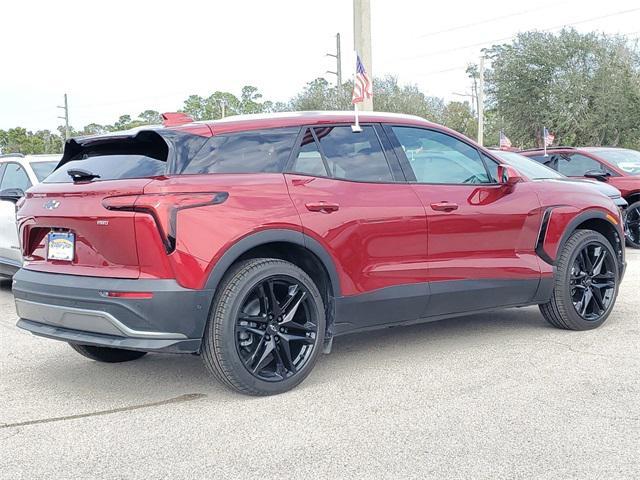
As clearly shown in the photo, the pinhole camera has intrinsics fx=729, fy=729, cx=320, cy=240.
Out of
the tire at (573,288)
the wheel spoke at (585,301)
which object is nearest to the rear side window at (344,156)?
the tire at (573,288)

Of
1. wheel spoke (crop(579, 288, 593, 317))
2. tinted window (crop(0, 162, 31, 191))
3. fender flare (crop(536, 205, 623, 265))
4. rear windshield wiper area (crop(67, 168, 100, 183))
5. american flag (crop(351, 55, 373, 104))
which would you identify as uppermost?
american flag (crop(351, 55, 373, 104))

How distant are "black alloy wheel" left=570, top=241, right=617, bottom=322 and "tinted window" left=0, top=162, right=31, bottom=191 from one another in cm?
617

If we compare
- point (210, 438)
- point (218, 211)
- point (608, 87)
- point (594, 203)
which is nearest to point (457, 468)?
point (210, 438)

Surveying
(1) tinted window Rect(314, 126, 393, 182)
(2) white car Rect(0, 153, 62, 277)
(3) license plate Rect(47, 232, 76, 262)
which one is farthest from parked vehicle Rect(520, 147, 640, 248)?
(3) license plate Rect(47, 232, 76, 262)

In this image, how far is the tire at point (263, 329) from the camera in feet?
13.8

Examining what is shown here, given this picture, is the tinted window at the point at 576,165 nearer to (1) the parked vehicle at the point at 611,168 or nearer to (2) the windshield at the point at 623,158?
(1) the parked vehicle at the point at 611,168

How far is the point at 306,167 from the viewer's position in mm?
4691

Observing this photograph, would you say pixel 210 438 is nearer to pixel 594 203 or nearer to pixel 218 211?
pixel 218 211

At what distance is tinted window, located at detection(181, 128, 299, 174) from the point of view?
4340mm

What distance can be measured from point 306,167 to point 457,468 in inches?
84.4

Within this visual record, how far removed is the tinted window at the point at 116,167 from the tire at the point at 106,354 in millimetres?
1252

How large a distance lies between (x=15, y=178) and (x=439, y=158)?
581 centimetres

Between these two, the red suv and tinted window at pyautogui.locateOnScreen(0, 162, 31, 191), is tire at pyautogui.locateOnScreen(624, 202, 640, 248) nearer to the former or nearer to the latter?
the red suv

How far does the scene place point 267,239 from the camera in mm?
4312
